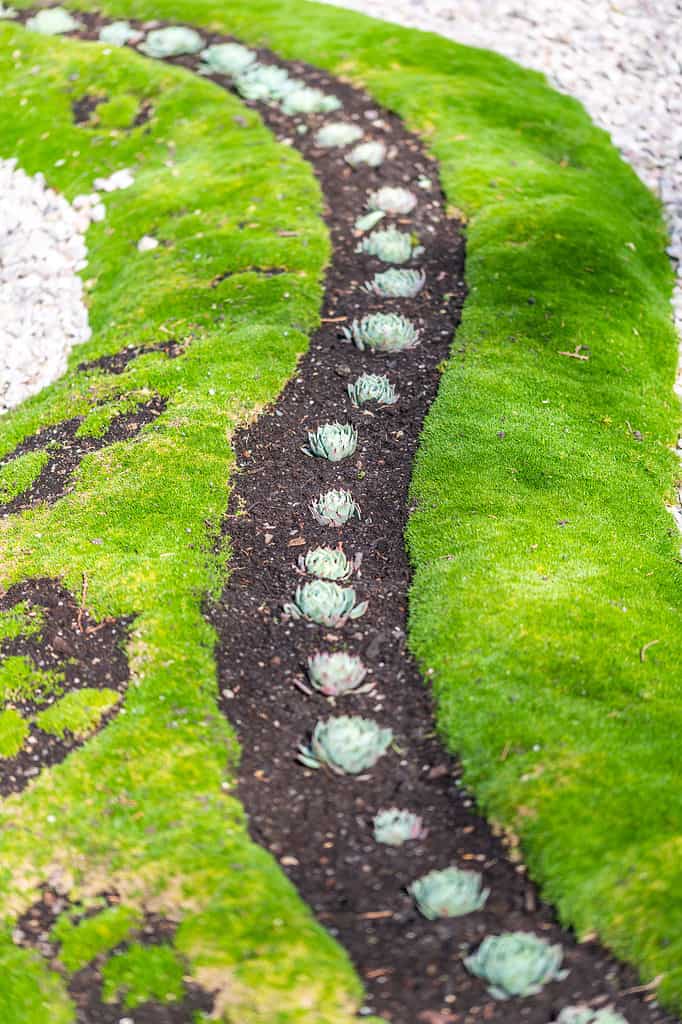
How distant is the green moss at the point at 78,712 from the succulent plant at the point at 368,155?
13.9 meters

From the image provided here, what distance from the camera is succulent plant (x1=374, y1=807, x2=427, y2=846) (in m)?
8.48

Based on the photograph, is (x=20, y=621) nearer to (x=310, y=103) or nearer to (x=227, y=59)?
(x=310, y=103)

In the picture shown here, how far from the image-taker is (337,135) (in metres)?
20.9

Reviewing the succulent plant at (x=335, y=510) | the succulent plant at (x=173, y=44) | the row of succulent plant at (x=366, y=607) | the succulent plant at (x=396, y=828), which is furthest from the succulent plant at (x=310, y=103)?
the succulent plant at (x=396, y=828)

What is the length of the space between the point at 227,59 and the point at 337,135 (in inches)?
219

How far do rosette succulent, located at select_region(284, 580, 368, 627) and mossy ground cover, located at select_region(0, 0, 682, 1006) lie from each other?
2.51 ft

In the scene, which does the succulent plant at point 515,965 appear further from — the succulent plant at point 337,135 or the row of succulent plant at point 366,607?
the succulent plant at point 337,135

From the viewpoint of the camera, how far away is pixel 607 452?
13.8 meters

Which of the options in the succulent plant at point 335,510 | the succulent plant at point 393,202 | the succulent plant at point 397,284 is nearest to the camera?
the succulent plant at point 335,510

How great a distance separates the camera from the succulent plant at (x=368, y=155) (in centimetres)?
1998

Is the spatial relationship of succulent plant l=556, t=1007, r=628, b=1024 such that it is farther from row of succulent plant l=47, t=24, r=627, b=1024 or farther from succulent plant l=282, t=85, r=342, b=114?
succulent plant l=282, t=85, r=342, b=114

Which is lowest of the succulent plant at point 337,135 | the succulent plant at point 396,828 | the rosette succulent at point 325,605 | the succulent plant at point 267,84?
the succulent plant at point 396,828

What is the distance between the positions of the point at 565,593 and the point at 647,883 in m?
3.68

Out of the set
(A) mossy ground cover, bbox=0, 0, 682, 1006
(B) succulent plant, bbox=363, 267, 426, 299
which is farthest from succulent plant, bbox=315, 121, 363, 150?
(B) succulent plant, bbox=363, 267, 426, 299
